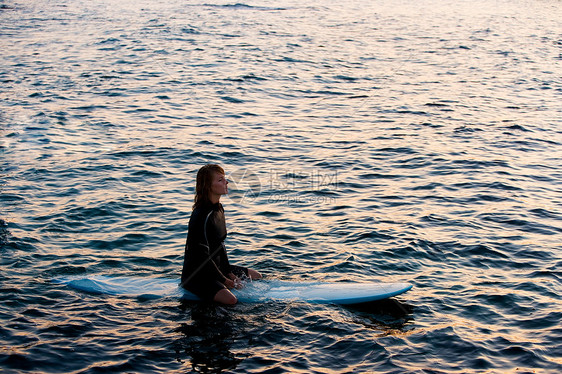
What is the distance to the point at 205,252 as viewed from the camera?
8.46 m

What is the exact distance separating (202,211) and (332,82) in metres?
17.1

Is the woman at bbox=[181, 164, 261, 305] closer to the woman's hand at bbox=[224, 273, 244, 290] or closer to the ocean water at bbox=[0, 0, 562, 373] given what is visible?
the woman's hand at bbox=[224, 273, 244, 290]

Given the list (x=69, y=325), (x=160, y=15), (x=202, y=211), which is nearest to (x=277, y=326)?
(x=202, y=211)

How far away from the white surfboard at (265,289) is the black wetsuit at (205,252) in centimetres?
25

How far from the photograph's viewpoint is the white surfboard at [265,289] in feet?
28.4

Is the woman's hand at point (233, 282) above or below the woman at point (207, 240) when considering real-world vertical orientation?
below

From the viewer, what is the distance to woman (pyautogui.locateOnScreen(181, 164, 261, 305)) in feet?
27.5

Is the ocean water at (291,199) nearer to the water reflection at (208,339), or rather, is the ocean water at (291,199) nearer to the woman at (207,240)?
the water reflection at (208,339)

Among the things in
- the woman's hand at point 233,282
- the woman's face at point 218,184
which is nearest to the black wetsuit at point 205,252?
the woman's hand at point 233,282

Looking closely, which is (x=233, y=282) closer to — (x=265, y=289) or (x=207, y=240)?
(x=265, y=289)

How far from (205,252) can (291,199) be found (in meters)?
5.00

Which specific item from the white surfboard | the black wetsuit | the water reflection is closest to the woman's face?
the black wetsuit

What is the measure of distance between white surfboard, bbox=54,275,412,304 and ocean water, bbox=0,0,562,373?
151 millimetres

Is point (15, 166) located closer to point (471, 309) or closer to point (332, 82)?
point (471, 309)
